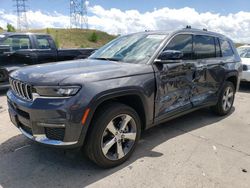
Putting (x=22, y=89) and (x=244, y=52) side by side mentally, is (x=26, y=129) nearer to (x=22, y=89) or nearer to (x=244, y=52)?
(x=22, y=89)

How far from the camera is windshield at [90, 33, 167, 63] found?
379 cm

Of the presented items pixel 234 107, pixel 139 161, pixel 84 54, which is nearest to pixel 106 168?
pixel 139 161

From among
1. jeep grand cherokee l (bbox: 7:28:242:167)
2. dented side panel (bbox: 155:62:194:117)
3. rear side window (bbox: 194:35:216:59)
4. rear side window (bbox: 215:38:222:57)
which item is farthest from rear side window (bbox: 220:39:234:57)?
dented side panel (bbox: 155:62:194:117)

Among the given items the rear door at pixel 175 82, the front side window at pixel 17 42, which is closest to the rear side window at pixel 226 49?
the rear door at pixel 175 82

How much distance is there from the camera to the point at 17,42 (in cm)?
795

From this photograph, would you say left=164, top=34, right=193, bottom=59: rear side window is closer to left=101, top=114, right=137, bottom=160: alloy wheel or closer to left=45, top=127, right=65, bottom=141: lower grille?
left=101, top=114, right=137, bottom=160: alloy wheel

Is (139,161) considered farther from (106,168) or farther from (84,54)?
(84,54)

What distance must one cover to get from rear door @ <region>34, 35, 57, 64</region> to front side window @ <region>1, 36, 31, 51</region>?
1.02ft

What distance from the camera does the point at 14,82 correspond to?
3.38 meters

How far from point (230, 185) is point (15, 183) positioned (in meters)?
2.52

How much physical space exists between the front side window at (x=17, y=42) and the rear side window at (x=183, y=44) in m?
5.62

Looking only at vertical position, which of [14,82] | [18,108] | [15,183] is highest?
[14,82]

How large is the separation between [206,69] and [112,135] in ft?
7.89

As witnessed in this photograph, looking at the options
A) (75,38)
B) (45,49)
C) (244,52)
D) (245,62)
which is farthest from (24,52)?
(75,38)
